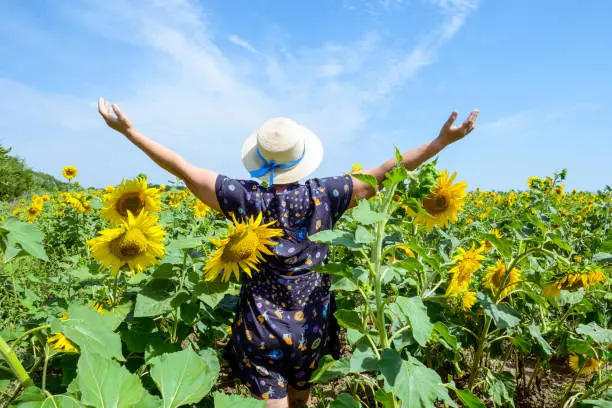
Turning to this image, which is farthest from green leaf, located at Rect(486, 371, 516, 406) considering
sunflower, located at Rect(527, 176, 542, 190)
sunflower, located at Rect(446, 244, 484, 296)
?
sunflower, located at Rect(527, 176, 542, 190)

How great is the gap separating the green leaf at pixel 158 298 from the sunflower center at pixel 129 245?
0.19 metres

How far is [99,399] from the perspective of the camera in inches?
33.3

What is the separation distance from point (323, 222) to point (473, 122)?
78 centimetres

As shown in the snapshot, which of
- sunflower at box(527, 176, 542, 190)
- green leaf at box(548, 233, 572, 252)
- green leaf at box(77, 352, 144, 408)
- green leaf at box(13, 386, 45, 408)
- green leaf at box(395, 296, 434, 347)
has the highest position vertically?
sunflower at box(527, 176, 542, 190)

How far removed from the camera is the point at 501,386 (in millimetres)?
2246

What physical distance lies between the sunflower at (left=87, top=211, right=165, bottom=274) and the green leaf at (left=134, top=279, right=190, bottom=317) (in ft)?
0.48

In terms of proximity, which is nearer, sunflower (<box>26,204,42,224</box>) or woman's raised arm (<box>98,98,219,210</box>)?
woman's raised arm (<box>98,98,219,210</box>)

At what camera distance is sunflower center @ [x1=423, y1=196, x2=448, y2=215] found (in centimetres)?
187

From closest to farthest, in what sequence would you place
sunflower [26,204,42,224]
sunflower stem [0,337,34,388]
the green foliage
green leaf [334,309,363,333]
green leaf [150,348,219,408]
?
green leaf [150,348,219,408]
sunflower stem [0,337,34,388]
green leaf [334,309,363,333]
sunflower [26,204,42,224]
the green foliage

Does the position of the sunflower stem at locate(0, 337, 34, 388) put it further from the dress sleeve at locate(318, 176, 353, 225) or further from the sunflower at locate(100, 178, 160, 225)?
the dress sleeve at locate(318, 176, 353, 225)

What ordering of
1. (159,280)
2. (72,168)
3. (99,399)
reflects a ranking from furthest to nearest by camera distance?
(72,168) < (159,280) < (99,399)

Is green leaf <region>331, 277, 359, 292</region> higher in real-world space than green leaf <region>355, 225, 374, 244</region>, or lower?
lower

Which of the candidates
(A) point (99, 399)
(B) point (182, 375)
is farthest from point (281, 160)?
(A) point (99, 399)

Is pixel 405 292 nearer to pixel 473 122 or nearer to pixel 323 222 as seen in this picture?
pixel 323 222
